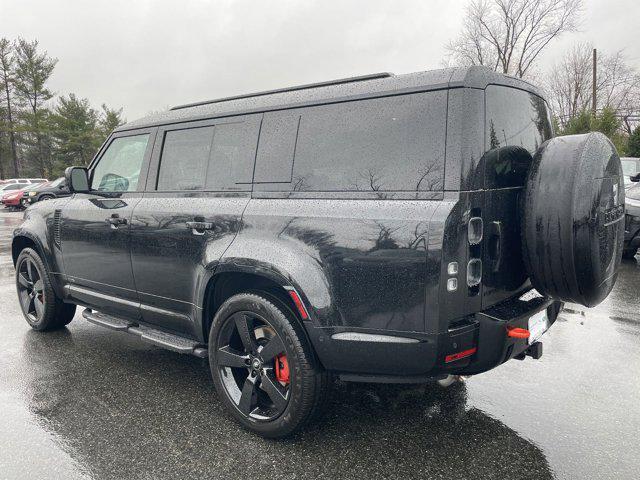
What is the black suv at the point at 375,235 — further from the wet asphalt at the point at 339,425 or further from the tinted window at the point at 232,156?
the wet asphalt at the point at 339,425

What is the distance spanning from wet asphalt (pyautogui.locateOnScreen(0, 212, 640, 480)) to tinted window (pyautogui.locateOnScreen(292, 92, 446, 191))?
143 centimetres

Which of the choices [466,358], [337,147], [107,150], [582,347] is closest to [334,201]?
[337,147]

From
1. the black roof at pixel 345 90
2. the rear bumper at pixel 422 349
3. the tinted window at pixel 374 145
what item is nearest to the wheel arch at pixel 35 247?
the black roof at pixel 345 90

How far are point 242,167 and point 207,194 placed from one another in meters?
0.33

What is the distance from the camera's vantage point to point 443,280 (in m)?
2.16

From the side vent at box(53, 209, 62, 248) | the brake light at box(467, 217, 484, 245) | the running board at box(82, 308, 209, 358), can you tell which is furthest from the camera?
the side vent at box(53, 209, 62, 248)

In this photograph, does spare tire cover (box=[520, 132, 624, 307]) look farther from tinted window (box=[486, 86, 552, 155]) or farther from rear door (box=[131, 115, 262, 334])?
rear door (box=[131, 115, 262, 334])

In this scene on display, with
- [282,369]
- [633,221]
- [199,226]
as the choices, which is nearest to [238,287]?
[199,226]

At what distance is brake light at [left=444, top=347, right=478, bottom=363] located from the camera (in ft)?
7.43

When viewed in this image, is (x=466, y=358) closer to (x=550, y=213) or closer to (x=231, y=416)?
(x=550, y=213)

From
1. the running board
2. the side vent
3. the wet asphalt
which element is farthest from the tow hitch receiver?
the side vent

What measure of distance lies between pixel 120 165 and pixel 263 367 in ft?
7.28

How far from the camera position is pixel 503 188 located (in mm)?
2420

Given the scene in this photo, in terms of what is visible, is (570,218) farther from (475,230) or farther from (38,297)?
(38,297)
